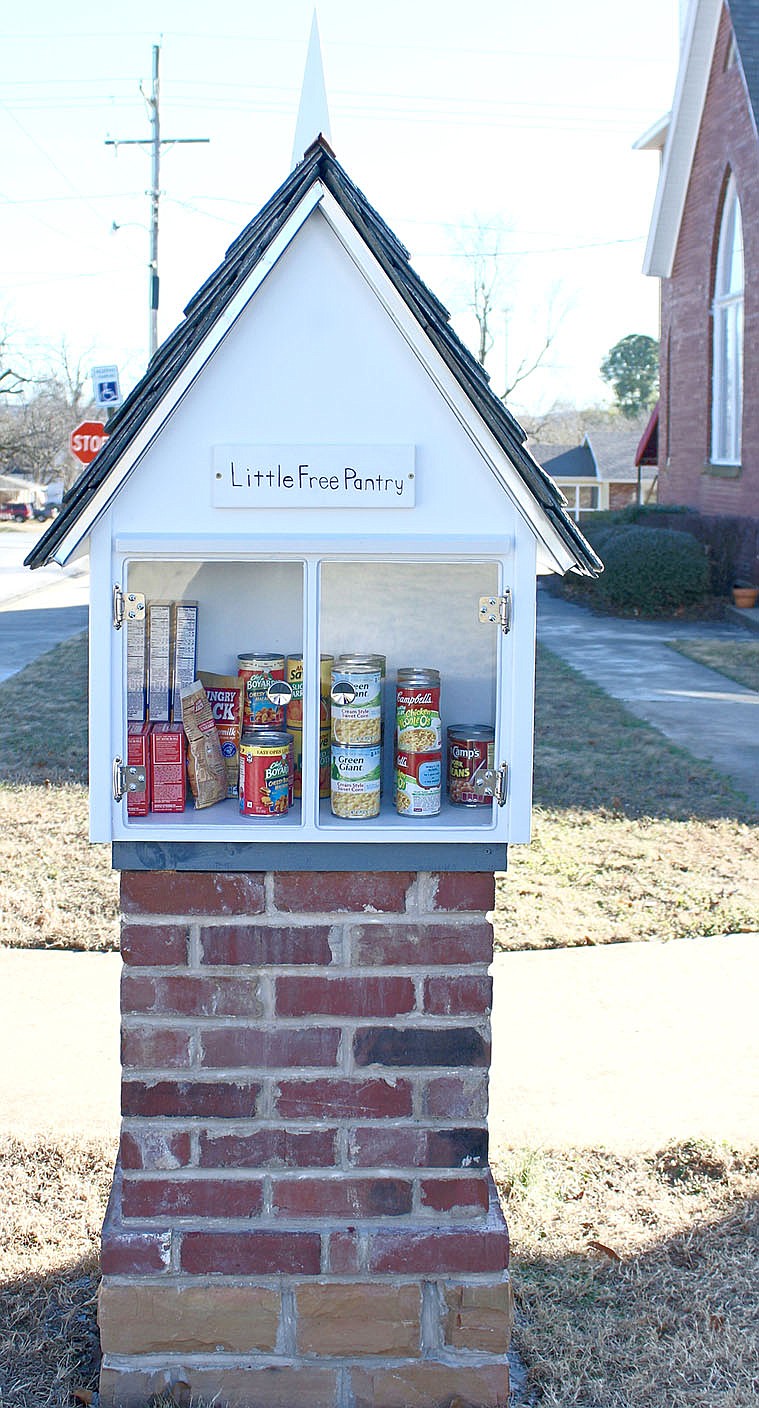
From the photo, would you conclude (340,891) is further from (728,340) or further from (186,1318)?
(728,340)

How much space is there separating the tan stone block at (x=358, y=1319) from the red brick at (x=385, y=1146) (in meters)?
0.25

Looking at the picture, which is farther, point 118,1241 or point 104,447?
point 118,1241

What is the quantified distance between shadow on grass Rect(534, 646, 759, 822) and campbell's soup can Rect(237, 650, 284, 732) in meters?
5.08

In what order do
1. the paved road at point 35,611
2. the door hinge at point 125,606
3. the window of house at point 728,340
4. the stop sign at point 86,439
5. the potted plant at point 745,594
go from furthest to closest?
the stop sign at point 86,439 → the window of house at point 728,340 → the potted plant at point 745,594 → the paved road at point 35,611 → the door hinge at point 125,606

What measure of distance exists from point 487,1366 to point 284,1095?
690mm

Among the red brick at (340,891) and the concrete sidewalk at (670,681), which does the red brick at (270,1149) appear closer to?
the red brick at (340,891)

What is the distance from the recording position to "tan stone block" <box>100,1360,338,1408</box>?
2.76 meters

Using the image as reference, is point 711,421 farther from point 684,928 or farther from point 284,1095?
point 284,1095

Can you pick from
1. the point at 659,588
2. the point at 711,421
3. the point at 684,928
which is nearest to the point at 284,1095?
the point at 684,928

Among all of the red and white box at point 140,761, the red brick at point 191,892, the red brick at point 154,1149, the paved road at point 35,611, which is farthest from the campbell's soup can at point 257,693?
the paved road at point 35,611

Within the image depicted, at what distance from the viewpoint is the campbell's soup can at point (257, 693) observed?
2.79 meters

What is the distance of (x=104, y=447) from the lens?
8.19 feet

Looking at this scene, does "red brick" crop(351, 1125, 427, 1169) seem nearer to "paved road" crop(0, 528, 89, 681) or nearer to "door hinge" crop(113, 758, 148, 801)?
"door hinge" crop(113, 758, 148, 801)

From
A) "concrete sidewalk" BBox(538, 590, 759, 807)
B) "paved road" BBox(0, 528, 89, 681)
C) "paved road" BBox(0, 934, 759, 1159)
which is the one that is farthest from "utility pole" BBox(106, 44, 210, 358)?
"paved road" BBox(0, 934, 759, 1159)
